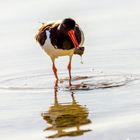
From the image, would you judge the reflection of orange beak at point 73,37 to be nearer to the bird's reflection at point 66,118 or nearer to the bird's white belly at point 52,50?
the bird's white belly at point 52,50

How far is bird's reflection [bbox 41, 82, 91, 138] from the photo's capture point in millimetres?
6992

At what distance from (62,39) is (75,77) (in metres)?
0.75

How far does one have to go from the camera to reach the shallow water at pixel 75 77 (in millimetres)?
7184

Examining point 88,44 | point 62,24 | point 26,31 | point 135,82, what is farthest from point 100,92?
point 26,31

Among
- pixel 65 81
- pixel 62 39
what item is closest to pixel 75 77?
pixel 65 81

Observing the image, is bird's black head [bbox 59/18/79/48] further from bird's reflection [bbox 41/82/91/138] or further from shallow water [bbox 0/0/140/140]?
bird's reflection [bbox 41/82/91/138]

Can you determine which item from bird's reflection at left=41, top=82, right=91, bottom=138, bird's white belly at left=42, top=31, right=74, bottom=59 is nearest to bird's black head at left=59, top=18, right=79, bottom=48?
bird's white belly at left=42, top=31, right=74, bottom=59

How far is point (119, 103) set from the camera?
8.02 m

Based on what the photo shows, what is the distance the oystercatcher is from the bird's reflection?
6.10 ft

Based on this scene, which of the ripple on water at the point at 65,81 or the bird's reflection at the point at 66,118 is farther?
the ripple on water at the point at 65,81

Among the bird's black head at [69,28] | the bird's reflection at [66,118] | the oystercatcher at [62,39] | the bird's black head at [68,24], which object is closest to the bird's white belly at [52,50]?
the oystercatcher at [62,39]

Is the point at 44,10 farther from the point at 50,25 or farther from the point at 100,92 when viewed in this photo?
the point at 100,92

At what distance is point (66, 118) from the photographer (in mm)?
7574

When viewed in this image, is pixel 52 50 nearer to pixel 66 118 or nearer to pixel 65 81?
pixel 65 81
